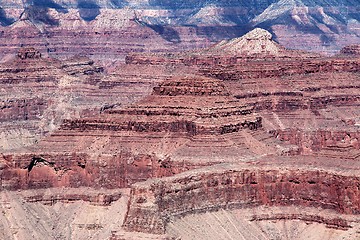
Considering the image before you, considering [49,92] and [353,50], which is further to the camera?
[353,50]

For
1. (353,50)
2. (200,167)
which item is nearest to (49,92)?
(353,50)

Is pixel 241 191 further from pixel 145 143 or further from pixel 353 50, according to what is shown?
pixel 353 50

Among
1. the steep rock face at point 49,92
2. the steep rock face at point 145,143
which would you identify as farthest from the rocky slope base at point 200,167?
the steep rock face at point 49,92

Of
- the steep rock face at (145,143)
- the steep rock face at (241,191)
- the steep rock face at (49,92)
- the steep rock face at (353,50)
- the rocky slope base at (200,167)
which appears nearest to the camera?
the steep rock face at (241,191)

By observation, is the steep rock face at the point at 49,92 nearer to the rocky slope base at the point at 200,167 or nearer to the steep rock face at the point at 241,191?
the rocky slope base at the point at 200,167

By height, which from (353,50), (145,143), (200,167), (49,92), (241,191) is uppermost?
(241,191)

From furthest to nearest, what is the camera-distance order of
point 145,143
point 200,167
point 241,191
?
point 145,143 → point 200,167 → point 241,191

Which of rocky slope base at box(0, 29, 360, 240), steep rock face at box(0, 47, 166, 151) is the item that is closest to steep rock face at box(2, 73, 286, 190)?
rocky slope base at box(0, 29, 360, 240)

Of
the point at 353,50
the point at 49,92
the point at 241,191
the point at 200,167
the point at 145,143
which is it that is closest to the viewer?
the point at 241,191

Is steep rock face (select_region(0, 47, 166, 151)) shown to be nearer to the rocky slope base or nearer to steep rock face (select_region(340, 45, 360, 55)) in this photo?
steep rock face (select_region(340, 45, 360, 55))
